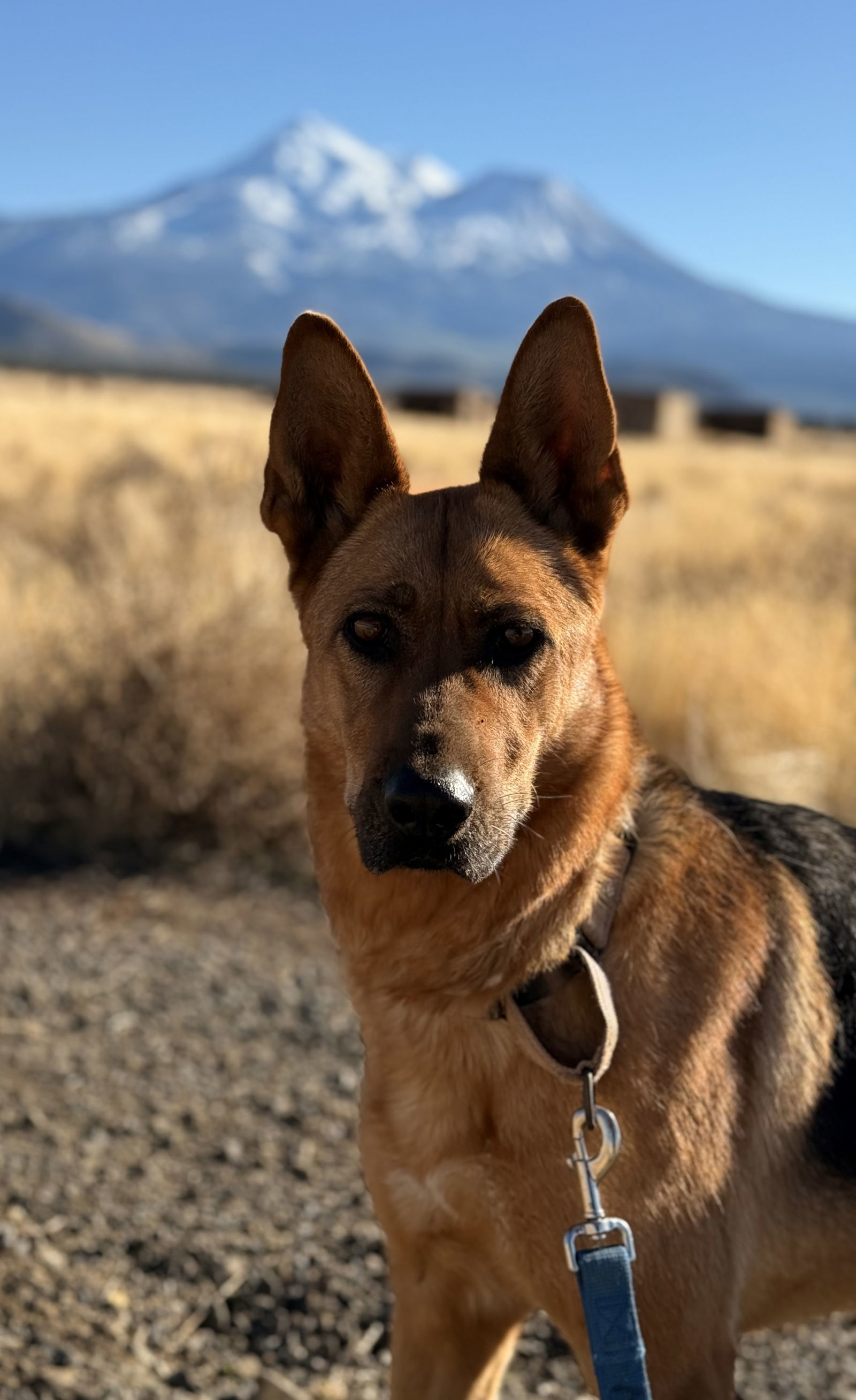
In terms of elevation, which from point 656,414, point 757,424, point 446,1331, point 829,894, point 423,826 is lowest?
point 757,424

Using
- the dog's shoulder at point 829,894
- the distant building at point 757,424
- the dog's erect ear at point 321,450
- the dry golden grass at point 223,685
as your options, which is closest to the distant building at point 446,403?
the distant building at point 757,424

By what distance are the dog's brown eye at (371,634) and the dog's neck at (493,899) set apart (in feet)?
0.69

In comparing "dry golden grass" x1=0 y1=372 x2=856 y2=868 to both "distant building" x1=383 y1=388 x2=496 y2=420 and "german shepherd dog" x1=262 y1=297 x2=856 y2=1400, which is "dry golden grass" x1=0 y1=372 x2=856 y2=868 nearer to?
"german shepherd dog" x1=262 y1=297 x2=856 y2=1400

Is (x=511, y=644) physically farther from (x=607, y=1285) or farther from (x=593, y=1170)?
(x=607, y=1285)

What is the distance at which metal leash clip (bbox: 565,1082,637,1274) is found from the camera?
197cm

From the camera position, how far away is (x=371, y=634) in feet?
7.73

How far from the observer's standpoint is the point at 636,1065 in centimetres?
211

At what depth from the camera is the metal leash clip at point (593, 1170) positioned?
197 cm

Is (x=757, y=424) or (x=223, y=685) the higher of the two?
(x=223, y=685)

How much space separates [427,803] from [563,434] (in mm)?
856

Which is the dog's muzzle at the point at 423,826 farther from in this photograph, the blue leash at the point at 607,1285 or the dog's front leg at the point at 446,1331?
the dog's front leg at the point at 446,1331

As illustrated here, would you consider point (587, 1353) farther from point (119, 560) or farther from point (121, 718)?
point (119, 560)

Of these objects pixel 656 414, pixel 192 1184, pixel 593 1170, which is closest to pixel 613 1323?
pixel 593 1170

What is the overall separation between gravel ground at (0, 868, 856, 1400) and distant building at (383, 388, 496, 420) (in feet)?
116
